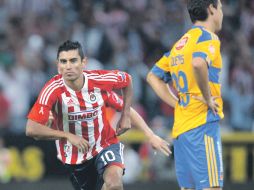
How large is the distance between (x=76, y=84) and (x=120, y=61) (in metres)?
5.96

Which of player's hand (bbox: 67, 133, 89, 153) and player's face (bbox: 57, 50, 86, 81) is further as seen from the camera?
player's face (bbox: 57, 50, 86, 81)

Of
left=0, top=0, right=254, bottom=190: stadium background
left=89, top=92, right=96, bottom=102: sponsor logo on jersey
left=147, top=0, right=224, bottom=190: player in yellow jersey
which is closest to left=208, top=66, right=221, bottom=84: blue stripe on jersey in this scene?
left=147, top=0, right=224, bottom=190: player in yellow jersey

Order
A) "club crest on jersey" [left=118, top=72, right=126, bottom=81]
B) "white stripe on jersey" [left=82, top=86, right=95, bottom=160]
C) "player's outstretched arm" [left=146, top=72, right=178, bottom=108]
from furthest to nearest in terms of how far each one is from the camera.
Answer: "club crest on jersey" [left=118, top=72, right=126, bottom=81] → "white stripe on jersey" [left=82, top=86, right=95, bottom=160] → "player's outstretched arm" [left=146, top=72, right=178, bottom=108]

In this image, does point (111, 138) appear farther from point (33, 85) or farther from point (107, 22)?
point (107, 22)

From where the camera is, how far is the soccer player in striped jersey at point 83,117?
745 cm

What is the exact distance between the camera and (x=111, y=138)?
7922mm

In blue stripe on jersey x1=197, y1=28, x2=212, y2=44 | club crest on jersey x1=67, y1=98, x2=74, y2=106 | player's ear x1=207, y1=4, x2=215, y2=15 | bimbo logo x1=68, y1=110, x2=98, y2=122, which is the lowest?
bimbo logo x1=68, y1=110, x2=98, y2=122

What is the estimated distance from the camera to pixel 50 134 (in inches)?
290

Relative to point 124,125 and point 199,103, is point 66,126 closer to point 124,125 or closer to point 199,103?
point 124,125

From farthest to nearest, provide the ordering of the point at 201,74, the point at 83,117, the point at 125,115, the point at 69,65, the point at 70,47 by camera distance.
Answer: the point at 125,115, the point at 83,117, the point at 70,47, the point at 69,65, the point at 201,74

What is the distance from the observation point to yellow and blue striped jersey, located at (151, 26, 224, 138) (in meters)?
6.79

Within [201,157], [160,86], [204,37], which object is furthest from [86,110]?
[204,37]

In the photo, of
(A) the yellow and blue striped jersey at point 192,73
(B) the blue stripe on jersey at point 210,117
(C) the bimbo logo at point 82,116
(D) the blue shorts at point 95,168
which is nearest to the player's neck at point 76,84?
(C) the bimbo logo at point 82,116

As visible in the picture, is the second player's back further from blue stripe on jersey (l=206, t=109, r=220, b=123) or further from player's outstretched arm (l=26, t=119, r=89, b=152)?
player's outstretched arm (l=26, t=119, r=89, b=152)
